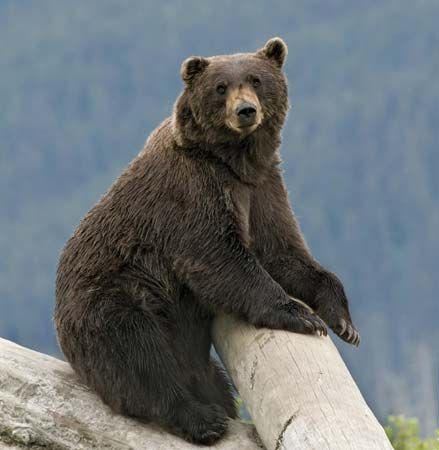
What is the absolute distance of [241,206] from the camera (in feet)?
24.0

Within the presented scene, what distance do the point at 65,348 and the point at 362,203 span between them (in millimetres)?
140813

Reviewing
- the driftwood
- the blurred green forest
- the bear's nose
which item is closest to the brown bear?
the bear's nose

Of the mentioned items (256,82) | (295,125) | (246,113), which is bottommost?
(295,125)

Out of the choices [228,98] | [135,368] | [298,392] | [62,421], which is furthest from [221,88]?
[62,421]

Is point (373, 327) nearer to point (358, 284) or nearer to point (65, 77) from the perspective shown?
point (358, 284)

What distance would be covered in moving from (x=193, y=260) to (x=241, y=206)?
430 mm

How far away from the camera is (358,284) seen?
13112 cm

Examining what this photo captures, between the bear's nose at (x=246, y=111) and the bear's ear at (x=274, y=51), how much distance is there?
59 cm

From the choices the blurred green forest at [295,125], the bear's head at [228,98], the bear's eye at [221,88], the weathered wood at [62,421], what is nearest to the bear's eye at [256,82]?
the bear's head at [228,98]

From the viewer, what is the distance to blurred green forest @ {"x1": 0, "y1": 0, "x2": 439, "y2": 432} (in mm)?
128000

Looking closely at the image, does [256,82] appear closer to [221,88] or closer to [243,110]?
[221,88]

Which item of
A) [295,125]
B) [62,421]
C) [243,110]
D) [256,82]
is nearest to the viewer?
[62,421]

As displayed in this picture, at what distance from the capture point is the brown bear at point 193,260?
696 centimetres

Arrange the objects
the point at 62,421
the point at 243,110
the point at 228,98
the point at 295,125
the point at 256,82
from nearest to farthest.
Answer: the point at 62,421 → the point at 243,110 → the point at 228,98 → the point at 256,82 → the point at 295,125
